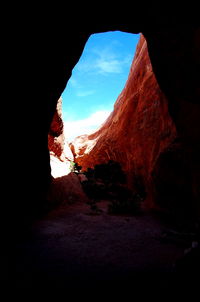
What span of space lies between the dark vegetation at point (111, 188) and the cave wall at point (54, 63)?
4299mm

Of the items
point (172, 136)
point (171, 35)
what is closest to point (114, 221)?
point (172, 136)

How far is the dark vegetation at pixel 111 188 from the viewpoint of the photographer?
971cm

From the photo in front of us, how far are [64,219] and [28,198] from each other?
1674 mm

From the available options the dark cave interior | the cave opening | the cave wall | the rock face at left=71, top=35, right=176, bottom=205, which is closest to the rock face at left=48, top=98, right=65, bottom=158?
the rock face at left=71, top=35, right=176, bottom=205

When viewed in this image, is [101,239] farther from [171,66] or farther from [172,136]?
[171,66]

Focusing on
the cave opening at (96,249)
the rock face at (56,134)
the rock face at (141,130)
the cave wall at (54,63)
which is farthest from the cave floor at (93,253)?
the rock face at (56,134)

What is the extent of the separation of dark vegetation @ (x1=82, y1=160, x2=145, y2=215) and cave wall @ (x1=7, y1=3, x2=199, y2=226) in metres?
4.30

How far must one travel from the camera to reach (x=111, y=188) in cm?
1312

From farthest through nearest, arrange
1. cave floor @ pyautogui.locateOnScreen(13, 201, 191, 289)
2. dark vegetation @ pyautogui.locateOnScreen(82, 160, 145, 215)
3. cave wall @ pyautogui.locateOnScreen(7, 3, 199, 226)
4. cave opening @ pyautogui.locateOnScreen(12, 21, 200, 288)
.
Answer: dark vegetation @ pyautogui.locateOnScreen(82, 160, 145, 215)
cave wall @ pyautogui.locateOnScreen(7, 3, 199, 226)
cave opening @ pyautogui.locateOnScreen(12, 21, 200, 288)
cave floor @ pyautogui.locateOnScreen(13, 201, 191, 289)

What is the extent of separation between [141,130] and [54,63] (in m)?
5.62

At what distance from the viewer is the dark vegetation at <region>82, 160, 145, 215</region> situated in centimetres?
971

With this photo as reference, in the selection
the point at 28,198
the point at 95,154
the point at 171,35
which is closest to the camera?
the point at 171,35

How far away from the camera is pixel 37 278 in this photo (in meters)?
3.24

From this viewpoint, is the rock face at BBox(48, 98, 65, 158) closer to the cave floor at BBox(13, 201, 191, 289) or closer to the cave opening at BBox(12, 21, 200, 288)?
the cave opening at BBox(12, 21, 200, 288)
